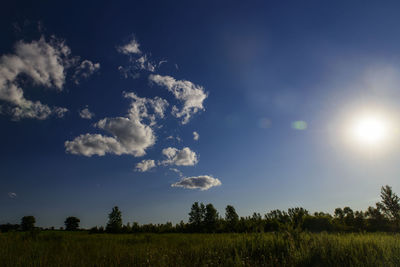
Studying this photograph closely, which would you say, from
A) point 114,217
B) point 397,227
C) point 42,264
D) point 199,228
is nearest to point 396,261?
point 42,264

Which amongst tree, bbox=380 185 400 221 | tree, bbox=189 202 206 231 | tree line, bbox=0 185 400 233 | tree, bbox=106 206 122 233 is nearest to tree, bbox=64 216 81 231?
tree line, bbox=0 185 400 233

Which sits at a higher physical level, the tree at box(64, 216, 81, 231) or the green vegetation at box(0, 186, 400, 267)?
the green vegetation at box(0, 186, 400, 267)

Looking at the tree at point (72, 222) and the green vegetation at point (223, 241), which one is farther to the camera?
the tree at point (72, 222)

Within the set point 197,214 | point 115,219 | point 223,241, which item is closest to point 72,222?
point 115,219

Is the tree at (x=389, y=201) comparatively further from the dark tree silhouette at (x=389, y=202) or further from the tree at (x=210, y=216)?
the tree at (x=210, y=216)

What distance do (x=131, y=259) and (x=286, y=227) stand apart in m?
6.84

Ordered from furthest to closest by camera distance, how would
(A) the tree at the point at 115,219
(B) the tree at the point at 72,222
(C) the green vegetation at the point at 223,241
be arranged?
(B) the tree at the point at 72,222, (A) the tree at the point at 115,219, (C) the green vegetation at the point at 223,241

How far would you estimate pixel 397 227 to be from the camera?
105ft

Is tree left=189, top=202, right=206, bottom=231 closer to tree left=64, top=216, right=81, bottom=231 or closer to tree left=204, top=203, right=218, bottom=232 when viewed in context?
tree left=204, top=203, right=218, bottom=232

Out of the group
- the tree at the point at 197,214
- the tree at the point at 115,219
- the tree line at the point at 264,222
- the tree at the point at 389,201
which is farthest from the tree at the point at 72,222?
the tree at the point at 389,201

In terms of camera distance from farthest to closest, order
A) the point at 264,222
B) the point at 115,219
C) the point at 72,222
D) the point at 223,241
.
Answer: the point at 72,222, the point at 115,219, the point at 264,222, the point at 223,241

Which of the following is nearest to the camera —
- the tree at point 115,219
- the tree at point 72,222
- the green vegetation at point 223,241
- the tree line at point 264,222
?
the green vegetation at point 223,241

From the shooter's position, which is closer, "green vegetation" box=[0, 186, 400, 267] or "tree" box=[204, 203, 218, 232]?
"green vegetation" box=[0, 186, 400, 267]

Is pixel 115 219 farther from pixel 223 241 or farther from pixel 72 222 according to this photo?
pixel 223 241
